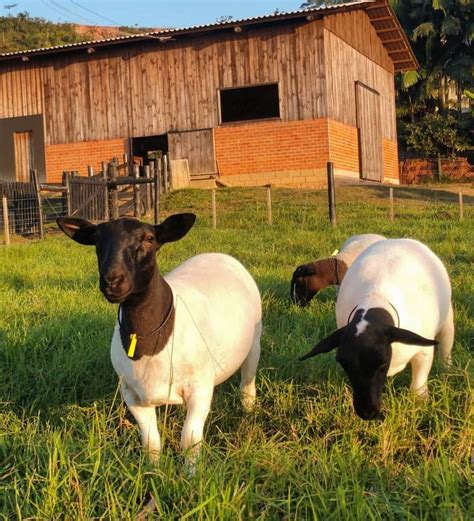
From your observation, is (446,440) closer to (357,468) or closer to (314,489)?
(357,468)

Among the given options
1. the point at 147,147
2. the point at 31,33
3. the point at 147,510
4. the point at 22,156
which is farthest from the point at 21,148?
the point at 31,33

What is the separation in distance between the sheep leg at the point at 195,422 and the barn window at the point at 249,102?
69.3 ft

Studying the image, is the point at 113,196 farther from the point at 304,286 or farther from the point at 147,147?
the point at 147,147

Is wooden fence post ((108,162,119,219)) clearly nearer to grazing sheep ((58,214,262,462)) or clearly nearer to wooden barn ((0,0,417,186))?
wooden barn ((0,0,417,186))

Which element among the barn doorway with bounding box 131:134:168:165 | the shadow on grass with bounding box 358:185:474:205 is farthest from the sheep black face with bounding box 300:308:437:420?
the barn doorway with bounding box 131:134:168:165

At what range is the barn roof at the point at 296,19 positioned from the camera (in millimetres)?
22969

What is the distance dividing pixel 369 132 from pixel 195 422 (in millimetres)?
25253

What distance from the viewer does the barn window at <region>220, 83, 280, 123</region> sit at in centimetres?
2488

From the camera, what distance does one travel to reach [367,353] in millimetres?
4121

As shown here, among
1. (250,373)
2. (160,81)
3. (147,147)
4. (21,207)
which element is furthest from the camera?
(147,147)

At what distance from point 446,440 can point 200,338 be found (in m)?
1.47

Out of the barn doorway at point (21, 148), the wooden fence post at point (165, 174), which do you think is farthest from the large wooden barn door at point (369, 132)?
the barn doorway at point (21, 148)

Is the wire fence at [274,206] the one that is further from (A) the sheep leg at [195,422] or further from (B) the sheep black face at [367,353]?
(A) the sheep leg at [195,422]

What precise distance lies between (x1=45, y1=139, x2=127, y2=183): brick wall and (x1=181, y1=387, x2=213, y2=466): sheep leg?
22609mm
